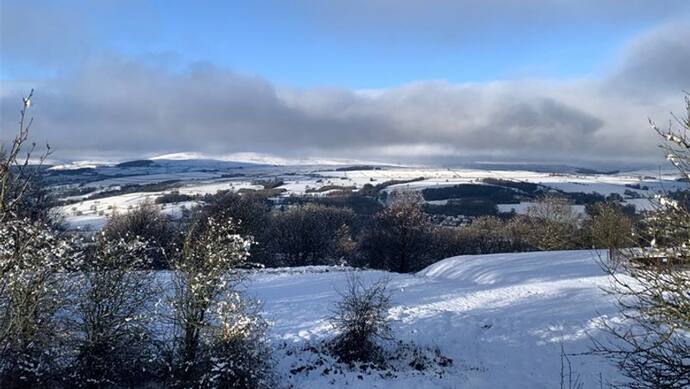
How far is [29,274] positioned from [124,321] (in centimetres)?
268

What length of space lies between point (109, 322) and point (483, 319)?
44.1 ft

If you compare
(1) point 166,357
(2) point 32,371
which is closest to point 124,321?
(1) point 166,357

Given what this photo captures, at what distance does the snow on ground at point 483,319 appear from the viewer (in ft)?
46.9

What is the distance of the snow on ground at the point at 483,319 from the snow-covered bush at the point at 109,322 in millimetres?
4419

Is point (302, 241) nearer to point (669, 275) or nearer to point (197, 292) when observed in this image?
point (197, 292)

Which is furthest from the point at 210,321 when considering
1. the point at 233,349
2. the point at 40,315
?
the point at 40,315

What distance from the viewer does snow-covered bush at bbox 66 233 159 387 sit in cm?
1248

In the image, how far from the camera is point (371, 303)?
632 inches

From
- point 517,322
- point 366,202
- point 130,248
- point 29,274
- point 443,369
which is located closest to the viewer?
point 29,274

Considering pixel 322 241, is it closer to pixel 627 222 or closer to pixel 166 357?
pixel 627 222

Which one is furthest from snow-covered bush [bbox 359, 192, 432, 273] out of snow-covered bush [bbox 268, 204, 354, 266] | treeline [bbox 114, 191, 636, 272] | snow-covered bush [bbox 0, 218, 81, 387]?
snow-covered bush [bbox 0, 218, 81, 387]

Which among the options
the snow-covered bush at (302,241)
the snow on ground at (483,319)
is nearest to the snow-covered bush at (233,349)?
the snow on ground at (483,319)

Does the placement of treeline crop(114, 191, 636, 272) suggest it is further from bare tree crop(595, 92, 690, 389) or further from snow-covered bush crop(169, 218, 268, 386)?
bare tree crop(595, 92, 690, 389)

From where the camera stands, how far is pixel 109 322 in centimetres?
1271
